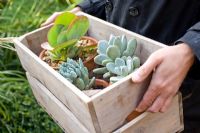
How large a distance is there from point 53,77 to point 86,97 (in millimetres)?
174

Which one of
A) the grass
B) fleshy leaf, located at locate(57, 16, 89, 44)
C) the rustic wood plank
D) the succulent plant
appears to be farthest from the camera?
the grass

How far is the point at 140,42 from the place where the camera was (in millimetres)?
1008

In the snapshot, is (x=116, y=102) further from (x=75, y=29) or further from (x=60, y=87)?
(x=75, y=29)

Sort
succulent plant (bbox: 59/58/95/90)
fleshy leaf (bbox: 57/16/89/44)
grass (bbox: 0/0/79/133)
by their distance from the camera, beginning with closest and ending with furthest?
1. succulent plant (bbox: 59/58/95/90)
2. fleshy leaf (bbox: 57/16/89/44)
3. grass (bbox: 0/0/79/133)

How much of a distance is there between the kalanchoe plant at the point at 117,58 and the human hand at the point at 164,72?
0.21 ft

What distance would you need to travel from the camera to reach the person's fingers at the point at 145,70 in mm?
838

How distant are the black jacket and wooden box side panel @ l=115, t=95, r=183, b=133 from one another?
0.09 metres

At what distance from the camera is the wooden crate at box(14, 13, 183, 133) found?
2.73ft

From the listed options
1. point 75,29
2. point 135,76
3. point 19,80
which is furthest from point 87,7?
point 19,80

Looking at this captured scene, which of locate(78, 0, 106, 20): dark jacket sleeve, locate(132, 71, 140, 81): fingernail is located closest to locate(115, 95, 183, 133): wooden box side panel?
locate(132, 71, 140, 81): fingernail

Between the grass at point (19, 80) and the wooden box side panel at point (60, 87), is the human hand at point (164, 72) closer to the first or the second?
the wooden box side panel at point (60, 87)

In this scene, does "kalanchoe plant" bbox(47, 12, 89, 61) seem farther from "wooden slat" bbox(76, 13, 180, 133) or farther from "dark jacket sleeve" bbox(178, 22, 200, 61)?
"dark jacket sleeve" bbox(178, 22, 200, 61)

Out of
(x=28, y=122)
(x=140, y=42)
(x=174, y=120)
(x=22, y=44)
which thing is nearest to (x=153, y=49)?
(x=140, y=42)

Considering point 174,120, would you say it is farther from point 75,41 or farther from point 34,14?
point 34,14
